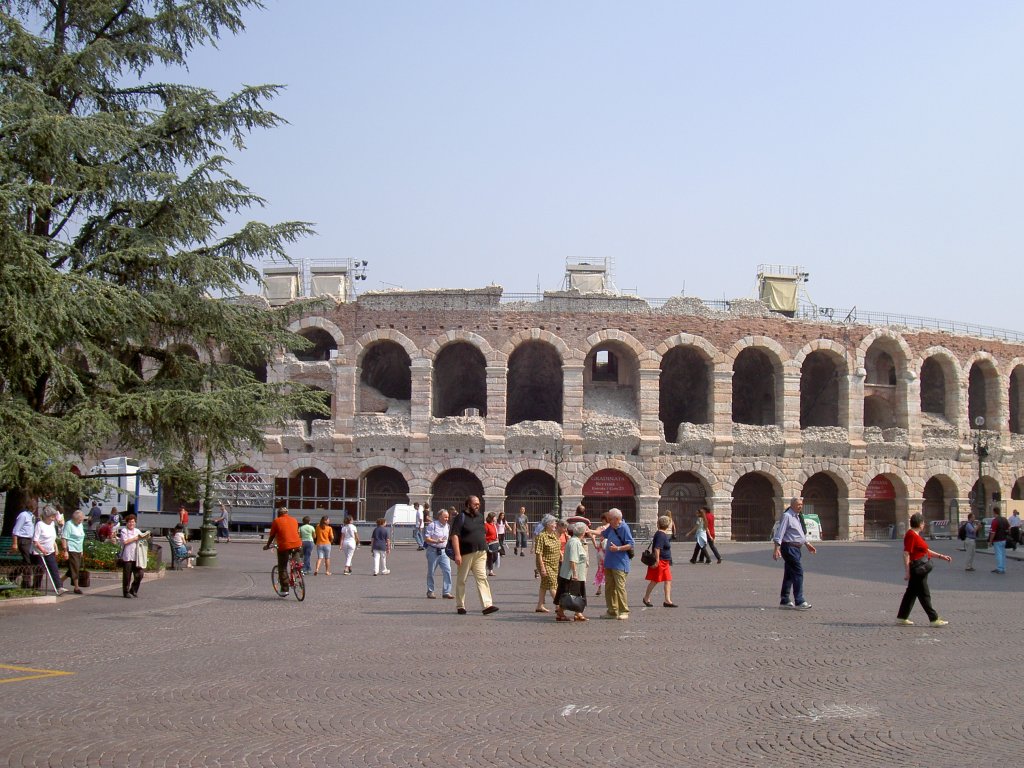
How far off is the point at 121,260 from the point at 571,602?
1020 cm

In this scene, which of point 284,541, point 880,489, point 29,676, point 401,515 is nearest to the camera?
point 29,676

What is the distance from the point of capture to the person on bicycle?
15094 millimetres

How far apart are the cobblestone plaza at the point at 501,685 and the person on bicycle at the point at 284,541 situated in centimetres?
59

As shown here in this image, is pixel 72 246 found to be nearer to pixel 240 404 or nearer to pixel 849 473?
pixel 240 404

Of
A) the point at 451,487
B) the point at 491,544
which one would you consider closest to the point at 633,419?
the point at 451,487

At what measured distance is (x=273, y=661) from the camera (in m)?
9.48

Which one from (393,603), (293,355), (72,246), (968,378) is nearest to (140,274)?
(72,246)

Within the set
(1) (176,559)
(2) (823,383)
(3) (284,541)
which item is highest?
(2) (823,383)

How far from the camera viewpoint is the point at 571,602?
12.6 meters

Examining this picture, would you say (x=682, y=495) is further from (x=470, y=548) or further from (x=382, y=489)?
(x=470, y=548)

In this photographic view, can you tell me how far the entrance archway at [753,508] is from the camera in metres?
40.1

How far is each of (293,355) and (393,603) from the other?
81.1ft

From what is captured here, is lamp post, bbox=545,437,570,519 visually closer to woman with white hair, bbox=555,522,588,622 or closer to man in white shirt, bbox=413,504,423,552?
man in white shirt, bbox=413,504,423,552

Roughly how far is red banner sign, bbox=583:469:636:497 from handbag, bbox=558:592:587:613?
24755 millimetres
